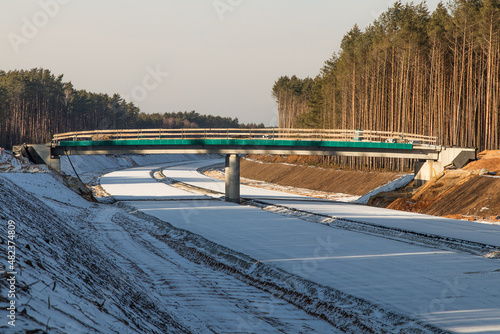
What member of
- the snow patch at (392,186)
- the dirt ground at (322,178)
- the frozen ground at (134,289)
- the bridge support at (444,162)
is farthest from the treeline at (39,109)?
the frozen ground at (134,289)

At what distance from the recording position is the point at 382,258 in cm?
1989

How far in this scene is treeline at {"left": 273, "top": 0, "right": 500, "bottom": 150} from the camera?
49.5 meters

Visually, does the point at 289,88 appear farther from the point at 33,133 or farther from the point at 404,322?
the point at 404,322

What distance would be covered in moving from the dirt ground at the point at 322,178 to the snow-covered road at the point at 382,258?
63.1 ft

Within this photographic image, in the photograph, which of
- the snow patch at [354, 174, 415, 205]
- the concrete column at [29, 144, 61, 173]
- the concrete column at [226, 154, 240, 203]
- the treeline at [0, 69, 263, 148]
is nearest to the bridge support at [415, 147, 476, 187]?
the snow patch at [354, 174, 415, 205]

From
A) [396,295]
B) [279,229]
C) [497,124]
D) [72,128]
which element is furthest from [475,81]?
[72,128]

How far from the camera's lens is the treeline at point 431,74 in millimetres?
49500

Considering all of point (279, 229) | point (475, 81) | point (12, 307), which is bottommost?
point (279, 229)

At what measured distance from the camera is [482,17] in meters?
48.8

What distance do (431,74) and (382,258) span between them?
40455 mm

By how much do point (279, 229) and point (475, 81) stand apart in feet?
114

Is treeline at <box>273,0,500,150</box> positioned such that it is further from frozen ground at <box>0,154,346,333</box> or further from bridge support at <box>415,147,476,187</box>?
frozen ground at <box>0,154,346,333</box>

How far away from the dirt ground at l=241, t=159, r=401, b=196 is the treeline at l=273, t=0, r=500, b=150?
7454 millimetres

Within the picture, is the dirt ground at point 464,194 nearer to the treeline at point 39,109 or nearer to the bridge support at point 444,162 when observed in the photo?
the bridge support at point 444,162
